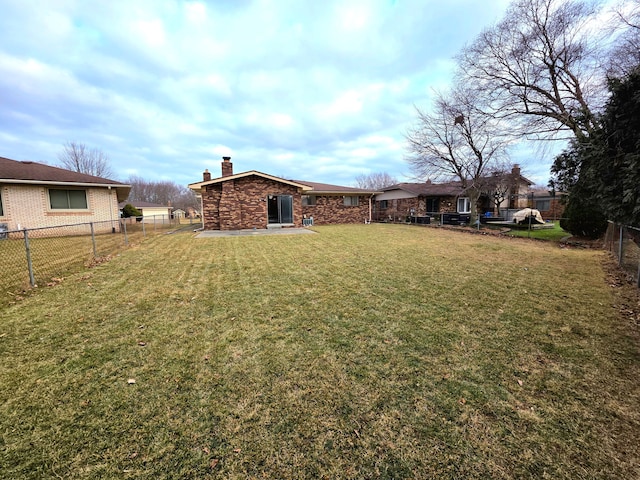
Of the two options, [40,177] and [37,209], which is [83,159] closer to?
[40,177]

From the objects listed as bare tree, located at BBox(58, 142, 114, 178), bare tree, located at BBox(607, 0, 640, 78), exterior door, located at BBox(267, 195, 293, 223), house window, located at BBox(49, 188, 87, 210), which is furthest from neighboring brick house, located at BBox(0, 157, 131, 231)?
bare tree, located at BBox(58, 142, 114, 178)

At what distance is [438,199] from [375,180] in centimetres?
3364

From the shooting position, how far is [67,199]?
13930 millimetres

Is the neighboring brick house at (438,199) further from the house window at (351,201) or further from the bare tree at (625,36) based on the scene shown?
the bare tree at (625,36)

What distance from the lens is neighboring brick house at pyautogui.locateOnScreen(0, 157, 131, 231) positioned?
485 inches

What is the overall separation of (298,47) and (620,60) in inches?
527

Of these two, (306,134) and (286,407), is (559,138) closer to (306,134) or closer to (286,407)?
(286,407)

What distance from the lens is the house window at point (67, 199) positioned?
44.4 ft

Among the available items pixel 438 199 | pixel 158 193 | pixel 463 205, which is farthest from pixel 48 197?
pixel 158 193

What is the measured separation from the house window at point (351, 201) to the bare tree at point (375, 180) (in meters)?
35.3

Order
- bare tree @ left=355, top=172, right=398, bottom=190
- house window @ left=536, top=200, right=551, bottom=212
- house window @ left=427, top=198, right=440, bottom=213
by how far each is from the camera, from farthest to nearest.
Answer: bare tree @ left=355, top=172, right=398, bottom=190, house window @ left=536, top=200, right=551, bottom=212, house window @ left=427, top=198, right=440, bottom=213

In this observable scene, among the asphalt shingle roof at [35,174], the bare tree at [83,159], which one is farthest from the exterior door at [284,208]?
the bare tree at [83,159]

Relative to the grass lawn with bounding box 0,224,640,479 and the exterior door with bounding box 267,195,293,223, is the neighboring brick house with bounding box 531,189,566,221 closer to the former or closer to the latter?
the exterior door with bounding box 267,195,293,223

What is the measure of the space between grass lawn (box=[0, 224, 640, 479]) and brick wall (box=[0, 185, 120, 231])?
482 inches
